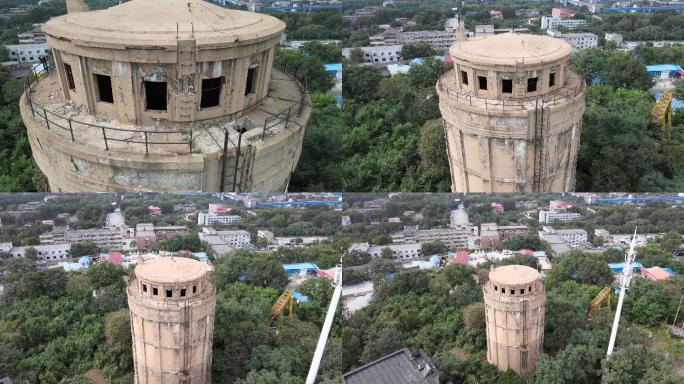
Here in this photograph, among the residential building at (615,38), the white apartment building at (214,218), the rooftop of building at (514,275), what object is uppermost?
the residential building at (615,38)

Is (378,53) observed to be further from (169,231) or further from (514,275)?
(514,275)

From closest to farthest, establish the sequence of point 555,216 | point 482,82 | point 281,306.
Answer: point 482,82
point 555,216
point 281,306

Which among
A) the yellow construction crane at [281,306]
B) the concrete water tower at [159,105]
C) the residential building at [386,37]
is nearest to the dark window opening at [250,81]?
the concrete water tower at [159,105]

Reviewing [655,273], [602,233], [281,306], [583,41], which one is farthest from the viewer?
[583,41]

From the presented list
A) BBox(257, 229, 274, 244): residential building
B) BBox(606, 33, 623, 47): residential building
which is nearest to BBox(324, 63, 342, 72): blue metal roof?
BBox(257, 229, 274, 244): residential building

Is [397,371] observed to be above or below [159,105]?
below

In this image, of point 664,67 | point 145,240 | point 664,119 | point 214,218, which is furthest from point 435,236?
point 664,67

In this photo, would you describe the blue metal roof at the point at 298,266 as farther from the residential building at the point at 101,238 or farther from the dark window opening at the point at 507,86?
the dark window opening at the point at 507,86
